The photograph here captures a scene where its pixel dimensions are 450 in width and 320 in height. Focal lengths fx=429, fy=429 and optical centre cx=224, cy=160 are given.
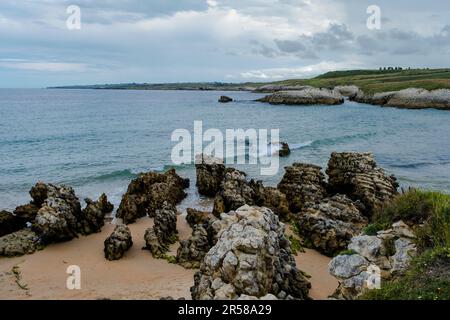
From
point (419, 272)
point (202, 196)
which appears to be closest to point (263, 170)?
point (202, 196)

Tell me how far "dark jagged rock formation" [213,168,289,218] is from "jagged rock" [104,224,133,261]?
232 inches

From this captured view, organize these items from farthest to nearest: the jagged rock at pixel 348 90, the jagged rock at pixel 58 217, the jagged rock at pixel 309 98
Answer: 1. the jagged rock at pixel 348 90
2. the jagged rock at pixel 309 98
3. the jagged rock at pixel 58 217

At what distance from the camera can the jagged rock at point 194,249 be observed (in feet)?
58.6

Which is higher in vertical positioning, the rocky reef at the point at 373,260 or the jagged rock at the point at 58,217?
the rocky reef at the point at 373,260

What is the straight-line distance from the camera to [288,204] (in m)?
25.0

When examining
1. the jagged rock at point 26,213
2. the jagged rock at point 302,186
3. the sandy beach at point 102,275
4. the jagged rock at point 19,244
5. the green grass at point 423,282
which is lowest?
the sandy beach at point 102,275

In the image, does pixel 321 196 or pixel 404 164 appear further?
pixel 404 164

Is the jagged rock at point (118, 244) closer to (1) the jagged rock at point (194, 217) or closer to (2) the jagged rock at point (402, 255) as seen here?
(1) the jagged rock at point (194, 217)

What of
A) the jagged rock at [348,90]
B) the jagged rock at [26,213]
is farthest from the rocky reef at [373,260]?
the jagged rock at [348,90]

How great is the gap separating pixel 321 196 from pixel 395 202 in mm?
11677

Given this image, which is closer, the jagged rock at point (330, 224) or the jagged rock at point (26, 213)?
the jagged rock at point (330, 224)

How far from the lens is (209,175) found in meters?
29.8

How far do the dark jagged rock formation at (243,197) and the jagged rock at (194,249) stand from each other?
5.13m
